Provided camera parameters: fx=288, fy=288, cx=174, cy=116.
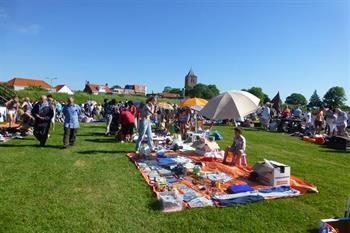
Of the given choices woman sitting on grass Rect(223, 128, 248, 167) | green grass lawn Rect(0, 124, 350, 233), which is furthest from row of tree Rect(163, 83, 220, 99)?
green grass lawn Rect(0, 124, 350, 233)

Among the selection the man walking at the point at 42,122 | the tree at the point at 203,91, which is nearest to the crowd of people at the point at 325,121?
the man walking at the point at 42,122

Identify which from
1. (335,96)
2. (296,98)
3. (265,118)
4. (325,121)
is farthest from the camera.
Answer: (296,98)

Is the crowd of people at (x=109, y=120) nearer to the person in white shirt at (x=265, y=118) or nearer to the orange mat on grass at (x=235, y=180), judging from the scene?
the orange mat on grass at (x=235, y=180)

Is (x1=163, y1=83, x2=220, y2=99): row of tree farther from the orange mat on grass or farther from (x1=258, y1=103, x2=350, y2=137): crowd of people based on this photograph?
the orange mat on grass

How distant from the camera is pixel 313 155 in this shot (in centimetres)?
1065

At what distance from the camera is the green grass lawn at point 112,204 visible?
4.37 meters

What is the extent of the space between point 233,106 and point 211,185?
85.8 inches

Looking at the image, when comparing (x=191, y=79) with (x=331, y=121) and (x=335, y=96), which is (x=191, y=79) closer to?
(x=335, y=96)

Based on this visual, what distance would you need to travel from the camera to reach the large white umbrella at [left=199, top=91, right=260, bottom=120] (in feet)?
24.1

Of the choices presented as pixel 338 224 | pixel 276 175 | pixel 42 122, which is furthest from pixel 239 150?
pixel 42 122

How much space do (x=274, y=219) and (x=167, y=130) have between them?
10.0 metres

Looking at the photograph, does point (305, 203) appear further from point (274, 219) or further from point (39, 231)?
point (39, 231)

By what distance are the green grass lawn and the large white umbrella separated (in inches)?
86.6

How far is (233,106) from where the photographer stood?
742 cm
